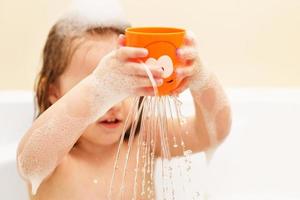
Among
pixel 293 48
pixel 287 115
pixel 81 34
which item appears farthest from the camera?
pixel 293 48

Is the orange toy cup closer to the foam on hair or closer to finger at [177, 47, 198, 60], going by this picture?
finger at [177, 47, 198, 60]

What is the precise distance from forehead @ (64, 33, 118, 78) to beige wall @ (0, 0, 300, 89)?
426 millimetres

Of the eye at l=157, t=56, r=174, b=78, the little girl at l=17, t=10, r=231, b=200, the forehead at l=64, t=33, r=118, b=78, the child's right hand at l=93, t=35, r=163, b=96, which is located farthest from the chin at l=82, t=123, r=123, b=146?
the eye at l=157, t=56, r=174, b=78

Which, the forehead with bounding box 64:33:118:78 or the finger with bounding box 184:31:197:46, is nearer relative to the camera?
the finger with bounding box 184:31:197:46

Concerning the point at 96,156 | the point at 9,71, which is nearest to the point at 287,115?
the point at 96,156

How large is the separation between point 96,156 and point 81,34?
24cm

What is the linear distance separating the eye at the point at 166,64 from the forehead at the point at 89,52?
0.99ft

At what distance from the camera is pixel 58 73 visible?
0.92 metres

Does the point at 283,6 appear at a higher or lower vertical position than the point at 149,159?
higher

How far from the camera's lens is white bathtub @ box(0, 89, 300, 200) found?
123cm

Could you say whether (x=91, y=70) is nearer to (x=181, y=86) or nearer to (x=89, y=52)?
(x=89, y=52)

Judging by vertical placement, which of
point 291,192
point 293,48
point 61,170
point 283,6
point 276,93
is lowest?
point 291,192

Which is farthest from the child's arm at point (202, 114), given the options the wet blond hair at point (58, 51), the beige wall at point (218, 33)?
the beige wall at point (218, 33)

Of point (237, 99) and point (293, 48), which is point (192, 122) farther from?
point (293, 48)
